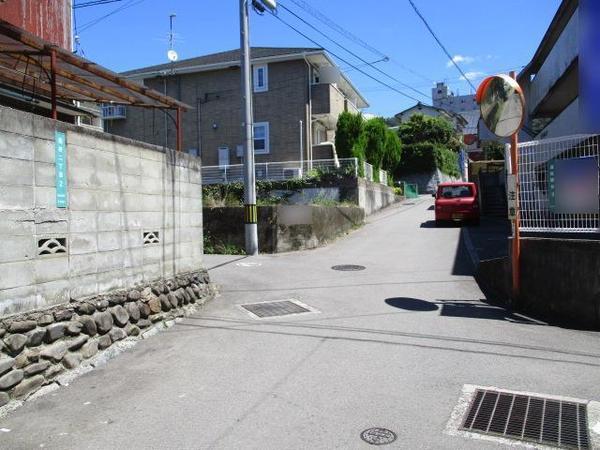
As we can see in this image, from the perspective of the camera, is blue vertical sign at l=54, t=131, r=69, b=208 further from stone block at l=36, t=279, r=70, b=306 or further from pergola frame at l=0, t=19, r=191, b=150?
stone block at l=36, t=279, r=70, b=306

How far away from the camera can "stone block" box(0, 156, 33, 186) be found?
4789mm

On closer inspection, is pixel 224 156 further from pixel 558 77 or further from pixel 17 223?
pixel 17 223

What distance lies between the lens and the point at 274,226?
46.3 ft

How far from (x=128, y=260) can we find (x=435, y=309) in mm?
4538

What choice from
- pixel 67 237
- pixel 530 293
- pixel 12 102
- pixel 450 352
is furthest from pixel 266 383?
pixel 12 102

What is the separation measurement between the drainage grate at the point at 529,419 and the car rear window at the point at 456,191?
15399 millimetres

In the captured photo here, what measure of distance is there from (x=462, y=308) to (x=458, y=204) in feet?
37.4

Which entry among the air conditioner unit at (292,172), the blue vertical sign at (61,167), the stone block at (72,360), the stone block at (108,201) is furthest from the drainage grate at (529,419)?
the air conditioner unit at (292,172)

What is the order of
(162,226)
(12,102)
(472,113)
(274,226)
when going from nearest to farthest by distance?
(162,226) → (12,102) → (274,226) → (472,113)

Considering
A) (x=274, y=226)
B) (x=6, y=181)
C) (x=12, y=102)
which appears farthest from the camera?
(x=274, y=226)

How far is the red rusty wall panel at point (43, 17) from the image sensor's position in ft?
27.4

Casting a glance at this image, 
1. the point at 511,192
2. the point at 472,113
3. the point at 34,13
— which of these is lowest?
the point at 511,192

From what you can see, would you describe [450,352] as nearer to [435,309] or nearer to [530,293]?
[435,309]

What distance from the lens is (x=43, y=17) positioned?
9.09m
